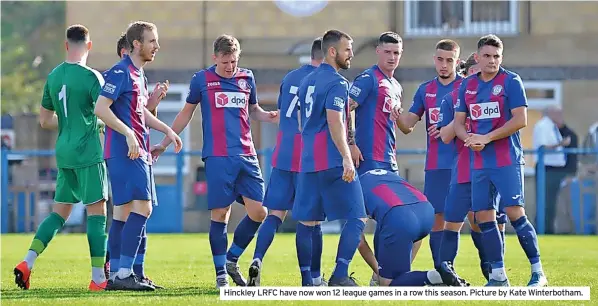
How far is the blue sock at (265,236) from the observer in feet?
33.1

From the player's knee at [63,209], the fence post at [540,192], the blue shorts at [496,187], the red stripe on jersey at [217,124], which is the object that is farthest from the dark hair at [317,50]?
the fence post at [540,192]

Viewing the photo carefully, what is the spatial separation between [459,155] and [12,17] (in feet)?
156

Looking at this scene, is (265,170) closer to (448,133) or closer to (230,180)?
(230,180)

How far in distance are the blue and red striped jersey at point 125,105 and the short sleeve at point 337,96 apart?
5.37 feet

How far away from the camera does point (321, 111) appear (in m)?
9.50

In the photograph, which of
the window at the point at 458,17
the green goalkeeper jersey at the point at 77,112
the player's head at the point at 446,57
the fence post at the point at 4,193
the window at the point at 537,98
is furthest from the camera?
the window at the point at 458,17

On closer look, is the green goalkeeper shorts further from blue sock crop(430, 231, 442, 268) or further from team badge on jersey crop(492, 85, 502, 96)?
team badge on jersey crop(492, 85, 502, 96)

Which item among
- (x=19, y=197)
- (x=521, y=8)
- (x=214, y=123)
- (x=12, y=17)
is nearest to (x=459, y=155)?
(x=214, y=123)

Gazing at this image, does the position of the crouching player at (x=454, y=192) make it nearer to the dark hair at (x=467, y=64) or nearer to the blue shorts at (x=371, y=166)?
the dark hair at (x=467, y=64)

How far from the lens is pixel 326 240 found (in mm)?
18250

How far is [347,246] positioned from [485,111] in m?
1.65

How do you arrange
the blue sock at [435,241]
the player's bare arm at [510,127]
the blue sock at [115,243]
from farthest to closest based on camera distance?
the blue sock at [435,241]
the blue sock at [115,243]
the player's bare arm at [510,127]

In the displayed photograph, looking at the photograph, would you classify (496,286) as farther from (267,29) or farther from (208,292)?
(267,29)

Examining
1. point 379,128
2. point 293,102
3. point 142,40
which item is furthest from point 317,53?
point 142,40
